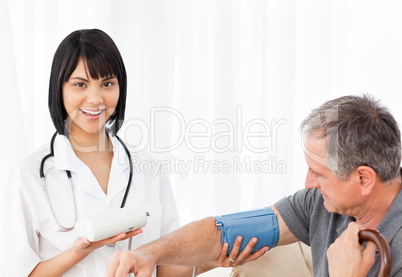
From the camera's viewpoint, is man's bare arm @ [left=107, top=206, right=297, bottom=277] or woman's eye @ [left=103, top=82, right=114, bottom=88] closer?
man's bare arm @ [left=107, top=206, right=297, bottom=277]

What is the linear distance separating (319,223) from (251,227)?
211mm

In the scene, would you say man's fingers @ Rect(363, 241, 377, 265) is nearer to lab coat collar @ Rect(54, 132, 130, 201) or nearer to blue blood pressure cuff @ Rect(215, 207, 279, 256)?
blue blood pressure cuff @ Rect(215, 207, 279, 256)

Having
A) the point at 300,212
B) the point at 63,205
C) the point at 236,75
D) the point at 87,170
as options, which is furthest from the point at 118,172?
the point at 236,75

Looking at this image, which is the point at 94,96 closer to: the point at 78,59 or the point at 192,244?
the point at 78,59

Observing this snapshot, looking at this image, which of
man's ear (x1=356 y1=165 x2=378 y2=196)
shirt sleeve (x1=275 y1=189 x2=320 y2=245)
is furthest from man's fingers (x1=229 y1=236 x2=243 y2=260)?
man's ear (x1=356 y1=165 x2=378 y2=196)

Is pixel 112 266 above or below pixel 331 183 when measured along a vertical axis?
below

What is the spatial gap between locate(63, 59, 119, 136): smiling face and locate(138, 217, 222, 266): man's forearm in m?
0.41

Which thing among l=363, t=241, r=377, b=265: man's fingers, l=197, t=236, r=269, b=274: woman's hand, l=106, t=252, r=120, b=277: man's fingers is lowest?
l=197, t=236, r=269, b=274: woman's hand

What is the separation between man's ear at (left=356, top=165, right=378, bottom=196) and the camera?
1.31 metres

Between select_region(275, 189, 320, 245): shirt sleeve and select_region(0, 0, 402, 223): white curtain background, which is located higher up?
select_region(0, 0, 402, 223): white curtain background

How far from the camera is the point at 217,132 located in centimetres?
255

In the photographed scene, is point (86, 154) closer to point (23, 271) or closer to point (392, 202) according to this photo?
point (23, 271)

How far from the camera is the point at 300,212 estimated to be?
1.59m

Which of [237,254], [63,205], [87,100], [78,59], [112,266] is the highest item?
[78,59]
